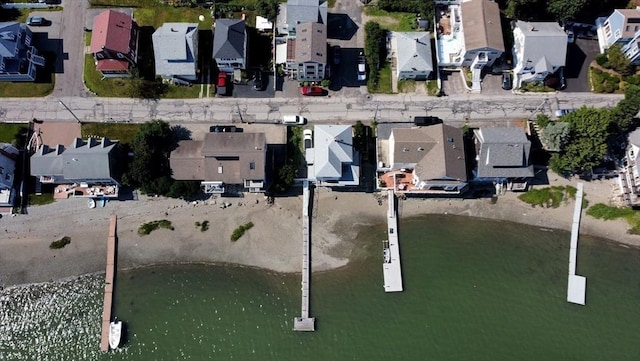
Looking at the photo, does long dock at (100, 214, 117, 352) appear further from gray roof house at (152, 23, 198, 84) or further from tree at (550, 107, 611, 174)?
tree at (550, 107, 611, 174)

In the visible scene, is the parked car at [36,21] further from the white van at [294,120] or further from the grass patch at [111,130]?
the white van at [294,120]

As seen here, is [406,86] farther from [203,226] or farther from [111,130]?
[111,130]

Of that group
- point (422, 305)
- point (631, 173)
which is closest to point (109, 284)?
point (422, 305)

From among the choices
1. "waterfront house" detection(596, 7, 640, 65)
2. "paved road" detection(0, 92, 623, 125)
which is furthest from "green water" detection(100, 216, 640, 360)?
"waterfront house" detection(596, 7, 640, 65)

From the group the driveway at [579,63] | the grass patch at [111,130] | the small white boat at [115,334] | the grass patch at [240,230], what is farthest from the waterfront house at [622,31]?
the small white boat at [115,334]

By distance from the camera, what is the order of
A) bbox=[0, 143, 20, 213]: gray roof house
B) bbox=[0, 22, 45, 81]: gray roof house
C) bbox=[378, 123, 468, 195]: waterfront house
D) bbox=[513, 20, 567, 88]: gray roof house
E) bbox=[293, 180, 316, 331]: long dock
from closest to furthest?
bbox=[378, 123, 468, 195]: waterfront house < bbox=[0, 143, 20, 213]: gray roof house < bbox=[293, 180, 316, 331]: long dock < bbox=[0, 22, 45, 81]: gray roof house < bbox=[513, 20, 567, 88]: gray roof house
